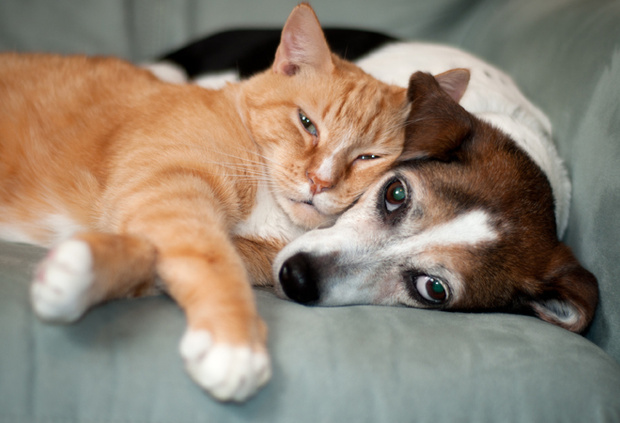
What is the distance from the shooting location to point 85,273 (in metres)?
1.01

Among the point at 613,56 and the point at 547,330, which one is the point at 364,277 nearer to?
the point at 547,330

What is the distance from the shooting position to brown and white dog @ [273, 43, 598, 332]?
1.55 m

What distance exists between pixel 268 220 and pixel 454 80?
0.88 metres

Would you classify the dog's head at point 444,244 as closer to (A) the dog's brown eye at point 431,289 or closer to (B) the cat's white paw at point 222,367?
(A) the dog's brown eye at point 431,289

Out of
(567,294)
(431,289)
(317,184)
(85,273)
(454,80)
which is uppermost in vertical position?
(454,80)

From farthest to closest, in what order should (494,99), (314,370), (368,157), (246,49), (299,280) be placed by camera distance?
(246,49)
(494,99)
(368,157)
(299,280)
(314,370)

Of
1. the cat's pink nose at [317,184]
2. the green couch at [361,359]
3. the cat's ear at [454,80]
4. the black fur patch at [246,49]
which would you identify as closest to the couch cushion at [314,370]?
the green couch at [361,359]

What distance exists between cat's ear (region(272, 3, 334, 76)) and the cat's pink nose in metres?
0.49

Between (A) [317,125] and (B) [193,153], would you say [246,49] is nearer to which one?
(A) [317,125]

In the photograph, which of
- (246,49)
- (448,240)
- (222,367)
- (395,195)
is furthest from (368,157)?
(246,49)

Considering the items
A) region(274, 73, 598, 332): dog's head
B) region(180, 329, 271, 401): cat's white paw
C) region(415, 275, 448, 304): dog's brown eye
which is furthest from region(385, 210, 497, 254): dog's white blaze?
region(180, 329, 271, 401): cat's white paw

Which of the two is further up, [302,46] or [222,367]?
[302,46]

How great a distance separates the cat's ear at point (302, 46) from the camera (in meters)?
1.74

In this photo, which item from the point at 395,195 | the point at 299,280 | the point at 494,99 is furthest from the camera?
the point at 494,99
